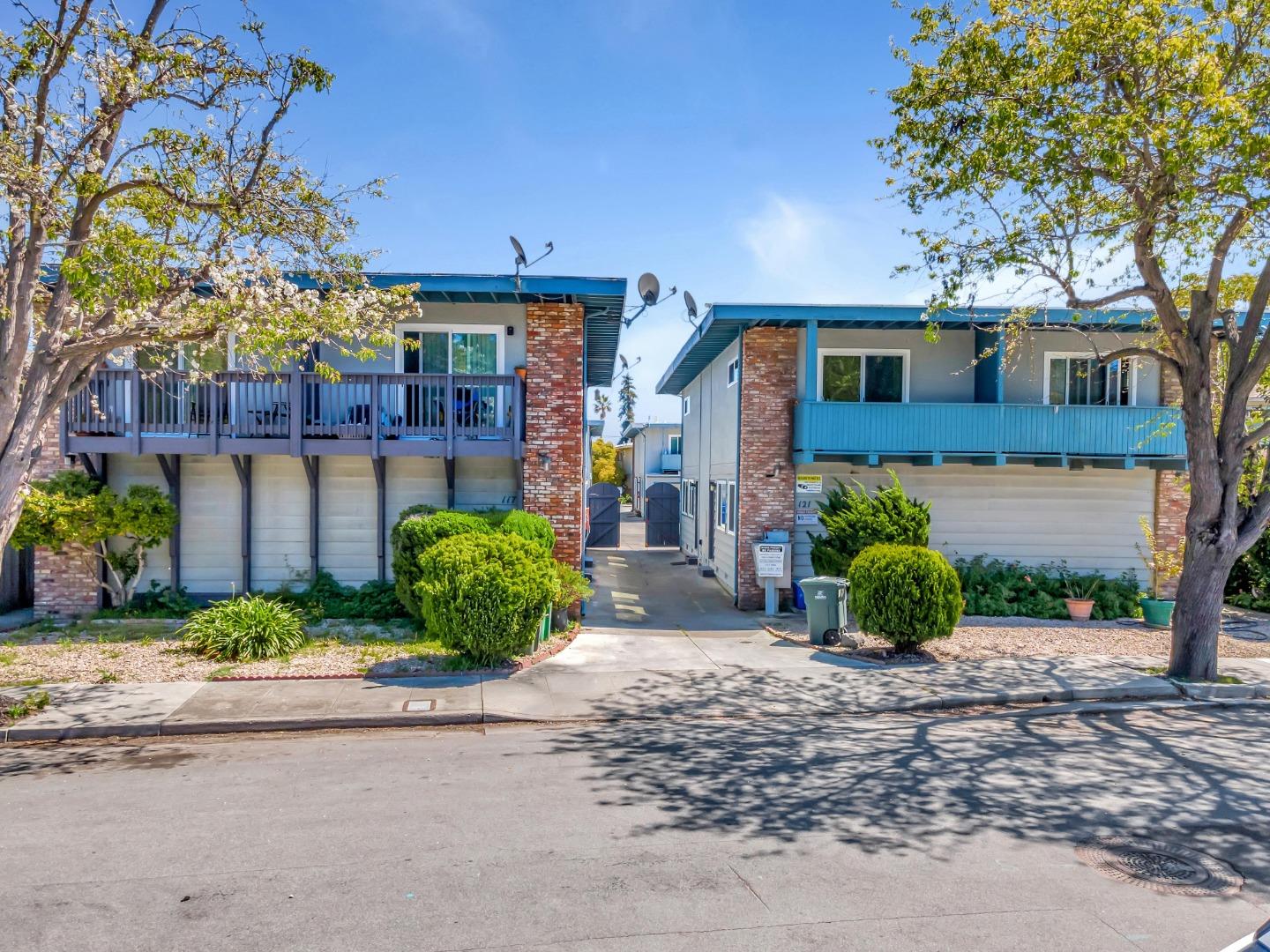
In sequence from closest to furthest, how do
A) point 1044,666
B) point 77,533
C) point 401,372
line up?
point 1044,666 < point 77,533 < point 401,372

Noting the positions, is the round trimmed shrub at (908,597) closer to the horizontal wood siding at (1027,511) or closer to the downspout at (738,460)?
the downspout at (738,460)

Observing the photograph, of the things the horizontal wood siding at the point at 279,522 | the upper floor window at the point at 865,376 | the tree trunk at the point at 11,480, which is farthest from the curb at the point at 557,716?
the upper floor window at the point at 865,376

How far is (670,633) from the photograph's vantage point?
13.0 metres

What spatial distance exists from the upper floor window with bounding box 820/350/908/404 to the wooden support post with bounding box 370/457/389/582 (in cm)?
845

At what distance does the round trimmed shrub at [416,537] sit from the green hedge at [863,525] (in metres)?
5.81

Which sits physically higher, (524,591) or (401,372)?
(401,372)

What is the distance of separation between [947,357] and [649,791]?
12401mm

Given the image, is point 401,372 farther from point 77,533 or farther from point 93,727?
point 93,727

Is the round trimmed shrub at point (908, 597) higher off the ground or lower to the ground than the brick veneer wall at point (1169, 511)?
lower

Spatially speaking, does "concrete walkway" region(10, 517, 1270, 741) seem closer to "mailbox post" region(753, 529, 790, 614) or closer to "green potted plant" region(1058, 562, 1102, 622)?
"mailbox post" region(753, 529, 790, 614)

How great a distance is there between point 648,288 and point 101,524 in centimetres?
984

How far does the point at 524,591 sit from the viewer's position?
9516mm

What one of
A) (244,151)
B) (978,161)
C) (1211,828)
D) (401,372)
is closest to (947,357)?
(978,161)

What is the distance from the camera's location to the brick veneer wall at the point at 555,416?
520 inches
